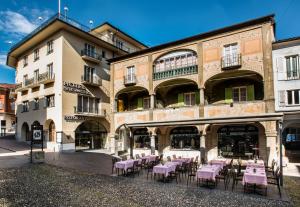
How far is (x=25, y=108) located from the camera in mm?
30953

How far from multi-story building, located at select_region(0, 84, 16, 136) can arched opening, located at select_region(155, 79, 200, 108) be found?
3392cm

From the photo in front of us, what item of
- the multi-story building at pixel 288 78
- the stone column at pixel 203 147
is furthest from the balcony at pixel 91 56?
the multi-story building at pixel 288 78

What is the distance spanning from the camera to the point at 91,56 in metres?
28.8

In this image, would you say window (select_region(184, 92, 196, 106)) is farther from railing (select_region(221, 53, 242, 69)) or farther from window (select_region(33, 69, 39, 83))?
window (select_region(33, 69, 39, 83))

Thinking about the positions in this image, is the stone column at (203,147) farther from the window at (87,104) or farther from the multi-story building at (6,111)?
the multi-story building at (6,111)

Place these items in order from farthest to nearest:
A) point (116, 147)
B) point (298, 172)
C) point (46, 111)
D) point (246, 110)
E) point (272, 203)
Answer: point (46, 111)
point (116, 147)
point (246, 110)
point (298, 172)
point (272, 203)

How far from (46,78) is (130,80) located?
→ 10.4m

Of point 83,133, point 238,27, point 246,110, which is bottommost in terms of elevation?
point 83,133

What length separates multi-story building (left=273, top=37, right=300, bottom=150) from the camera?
18953mm

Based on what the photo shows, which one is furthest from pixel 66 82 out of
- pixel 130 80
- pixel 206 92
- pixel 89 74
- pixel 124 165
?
pixel 124 165

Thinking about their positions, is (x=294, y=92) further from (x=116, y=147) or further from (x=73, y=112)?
(x=73, y=112)

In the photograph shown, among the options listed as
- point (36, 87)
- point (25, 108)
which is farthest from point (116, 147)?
point (25, 108)

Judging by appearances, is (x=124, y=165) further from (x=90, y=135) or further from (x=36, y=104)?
(x=36, y=104)

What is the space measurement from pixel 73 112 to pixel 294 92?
22.0 meters
